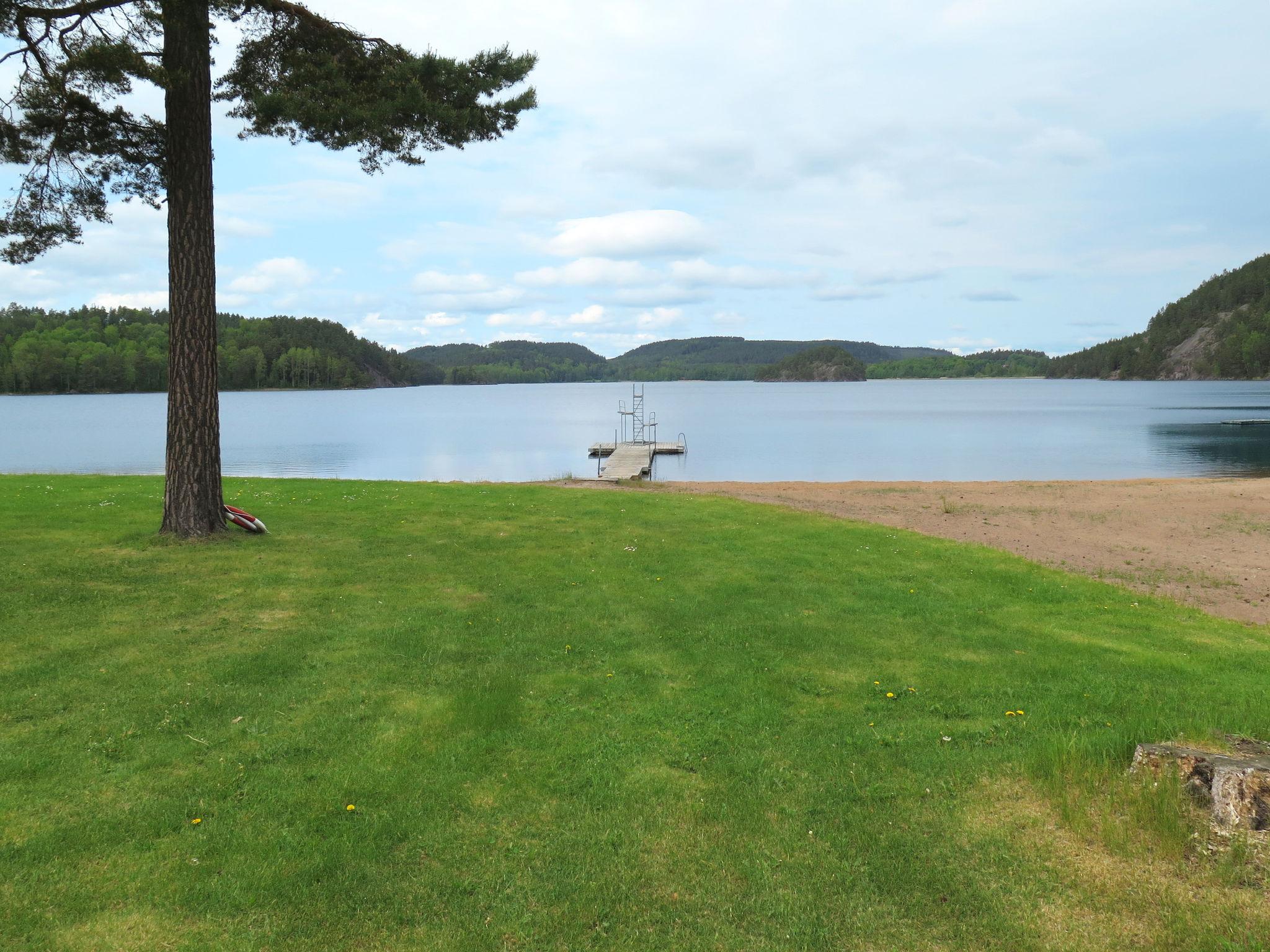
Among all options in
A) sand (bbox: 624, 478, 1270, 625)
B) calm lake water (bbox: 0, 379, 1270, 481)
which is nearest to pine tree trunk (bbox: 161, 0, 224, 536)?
sand (bbox: 624, 478, 1270, 625)

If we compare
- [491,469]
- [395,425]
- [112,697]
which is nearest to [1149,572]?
[112,697]

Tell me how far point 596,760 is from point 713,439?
5979 centimetres

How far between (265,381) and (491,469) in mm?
149555

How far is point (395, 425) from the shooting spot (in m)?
76.9

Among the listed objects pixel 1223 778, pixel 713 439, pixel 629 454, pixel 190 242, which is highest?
pixel 190 242

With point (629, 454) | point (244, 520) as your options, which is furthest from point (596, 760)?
point (629, 454)

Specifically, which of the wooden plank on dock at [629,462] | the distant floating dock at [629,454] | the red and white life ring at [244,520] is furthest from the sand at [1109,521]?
the red and white life ring at [244,520]

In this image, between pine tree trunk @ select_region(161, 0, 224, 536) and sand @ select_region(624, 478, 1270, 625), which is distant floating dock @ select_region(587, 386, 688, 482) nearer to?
sand @ select_region(624, 478, 1270, 625)

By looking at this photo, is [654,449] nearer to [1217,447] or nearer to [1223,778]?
[1217,447]

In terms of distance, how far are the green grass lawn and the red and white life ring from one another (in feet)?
4.76

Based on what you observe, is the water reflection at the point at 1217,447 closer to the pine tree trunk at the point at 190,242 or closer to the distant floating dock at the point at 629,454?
the distant floating dock at the point at 629,454

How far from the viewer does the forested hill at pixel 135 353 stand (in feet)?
461

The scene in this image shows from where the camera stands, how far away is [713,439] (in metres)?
64.6

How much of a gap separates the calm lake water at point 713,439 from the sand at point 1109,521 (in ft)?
36.7
